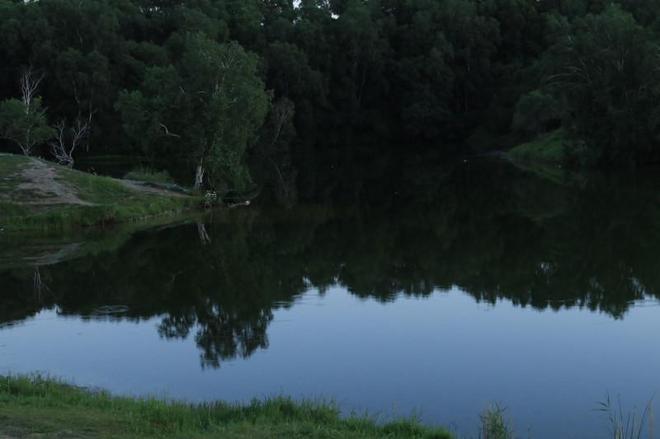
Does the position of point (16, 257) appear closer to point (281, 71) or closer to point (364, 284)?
point (364, 284)

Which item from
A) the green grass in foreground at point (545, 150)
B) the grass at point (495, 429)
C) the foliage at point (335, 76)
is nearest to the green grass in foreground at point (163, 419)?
the grass at point (495, 429)

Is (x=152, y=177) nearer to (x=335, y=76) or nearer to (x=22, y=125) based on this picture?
(x=22, y=125)

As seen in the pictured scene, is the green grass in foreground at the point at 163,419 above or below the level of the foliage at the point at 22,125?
below

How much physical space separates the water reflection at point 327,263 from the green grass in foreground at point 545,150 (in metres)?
27.9

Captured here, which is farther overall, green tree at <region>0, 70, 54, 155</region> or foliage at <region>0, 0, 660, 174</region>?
green tree at <region>0, 70, 54, 155</region>

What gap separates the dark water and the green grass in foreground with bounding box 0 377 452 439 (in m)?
2.73

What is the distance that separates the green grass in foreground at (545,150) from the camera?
76.0 meters

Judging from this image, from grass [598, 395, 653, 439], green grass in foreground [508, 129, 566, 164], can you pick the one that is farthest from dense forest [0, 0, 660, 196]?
grass [598, 395, 653, 439]

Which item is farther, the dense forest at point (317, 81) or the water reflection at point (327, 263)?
the dense forest at point (317, 81)

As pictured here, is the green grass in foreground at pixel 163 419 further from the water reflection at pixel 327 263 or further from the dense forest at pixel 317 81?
the dense forest at pixel 317 81

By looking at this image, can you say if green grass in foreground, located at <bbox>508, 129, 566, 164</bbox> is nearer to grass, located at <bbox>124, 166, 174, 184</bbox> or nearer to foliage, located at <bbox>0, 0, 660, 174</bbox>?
foliage, located at <bbox>0, 0, 660, 174</bbox>

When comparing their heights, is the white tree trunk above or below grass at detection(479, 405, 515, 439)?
A: above

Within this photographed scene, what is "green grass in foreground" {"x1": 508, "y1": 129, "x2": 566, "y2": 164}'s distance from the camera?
75981mm

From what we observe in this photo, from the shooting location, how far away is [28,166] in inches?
1702
